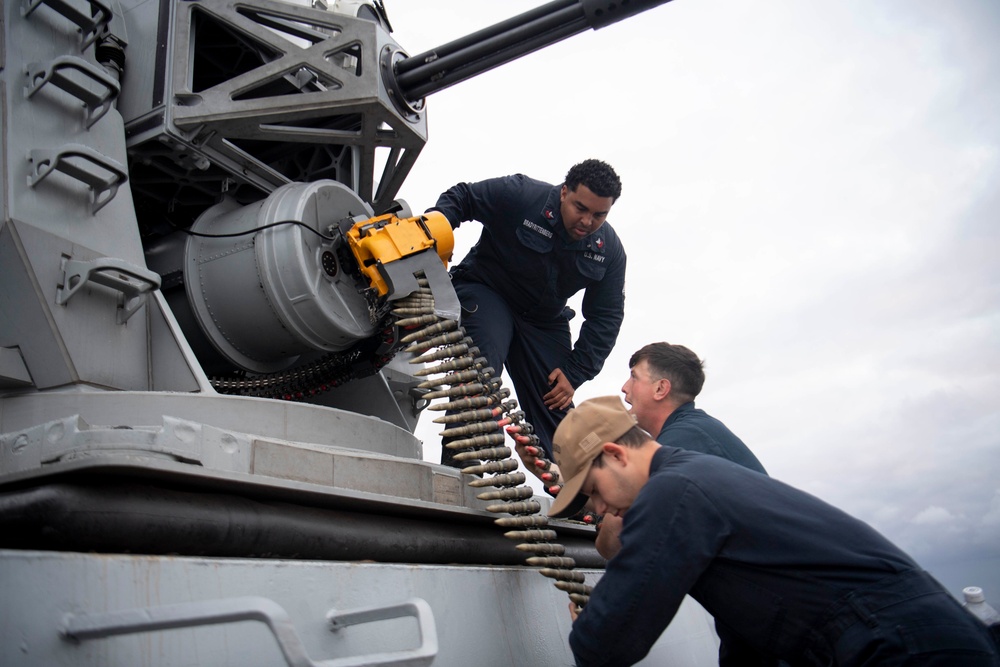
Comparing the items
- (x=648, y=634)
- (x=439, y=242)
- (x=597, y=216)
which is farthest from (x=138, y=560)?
(x=597, y=216)

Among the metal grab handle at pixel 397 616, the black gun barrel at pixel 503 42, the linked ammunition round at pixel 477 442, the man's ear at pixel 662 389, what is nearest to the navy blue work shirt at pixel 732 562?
the metal grab handle at pixel 397 616

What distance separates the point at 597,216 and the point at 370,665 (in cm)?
348

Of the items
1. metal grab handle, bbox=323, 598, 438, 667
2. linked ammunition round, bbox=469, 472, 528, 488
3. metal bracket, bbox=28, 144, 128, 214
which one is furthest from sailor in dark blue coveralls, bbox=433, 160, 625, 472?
metal grab handle, bbox=323, 598, 438, 667

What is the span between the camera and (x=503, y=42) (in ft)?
16.2

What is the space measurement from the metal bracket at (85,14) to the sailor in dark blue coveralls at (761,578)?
3351 mm

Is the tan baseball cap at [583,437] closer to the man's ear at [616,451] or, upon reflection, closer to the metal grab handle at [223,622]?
the man's ear at [616,451]

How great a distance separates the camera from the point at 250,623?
6.96ft

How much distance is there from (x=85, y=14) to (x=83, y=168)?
0.96m

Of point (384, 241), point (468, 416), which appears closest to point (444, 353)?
point (468, 416)

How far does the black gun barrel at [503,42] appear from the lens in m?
4.68

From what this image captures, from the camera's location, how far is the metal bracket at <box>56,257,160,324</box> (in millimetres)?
3318

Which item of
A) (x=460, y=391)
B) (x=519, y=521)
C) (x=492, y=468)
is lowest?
(x=519, y=521)

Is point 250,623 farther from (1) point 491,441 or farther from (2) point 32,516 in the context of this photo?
(1) point 491,441

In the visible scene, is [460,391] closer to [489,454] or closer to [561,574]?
[489,454]
